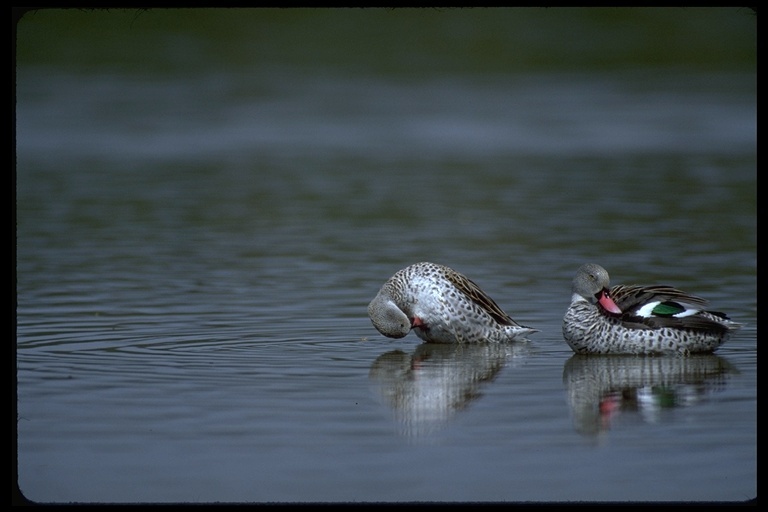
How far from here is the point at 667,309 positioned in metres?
9.57

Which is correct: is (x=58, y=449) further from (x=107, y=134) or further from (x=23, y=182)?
(x=107, y=134)

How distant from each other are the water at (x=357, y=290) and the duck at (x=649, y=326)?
0.15m

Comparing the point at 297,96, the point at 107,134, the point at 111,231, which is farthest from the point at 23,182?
the point at 297,96

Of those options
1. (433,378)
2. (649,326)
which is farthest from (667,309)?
(433,378)

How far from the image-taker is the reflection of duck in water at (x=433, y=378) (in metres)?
7.98

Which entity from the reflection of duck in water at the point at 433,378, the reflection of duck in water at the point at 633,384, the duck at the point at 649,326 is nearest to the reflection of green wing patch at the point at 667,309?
the duck at the point at 649,326

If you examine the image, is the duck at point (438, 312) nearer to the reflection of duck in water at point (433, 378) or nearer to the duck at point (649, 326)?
the reflection of duck in water at point (433, 378)

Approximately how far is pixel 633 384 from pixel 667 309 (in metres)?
1.03

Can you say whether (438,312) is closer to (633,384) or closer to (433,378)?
(433,378)

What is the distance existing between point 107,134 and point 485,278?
1692 centimetres

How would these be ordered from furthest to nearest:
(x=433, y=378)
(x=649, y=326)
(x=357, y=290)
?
(x=357, y=290), (x=649, y=326), (x=433, y=378)

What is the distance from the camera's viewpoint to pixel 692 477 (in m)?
6.57

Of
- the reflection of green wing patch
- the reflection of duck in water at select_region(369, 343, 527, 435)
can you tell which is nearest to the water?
the reflection of duck in water at select_region(369, 343, 527, 435)

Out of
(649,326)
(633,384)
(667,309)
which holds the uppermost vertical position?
(667,309)
